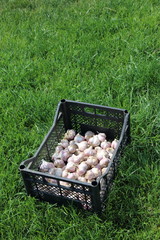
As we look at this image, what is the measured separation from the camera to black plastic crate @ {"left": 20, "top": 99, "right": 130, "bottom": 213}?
1.98 metres

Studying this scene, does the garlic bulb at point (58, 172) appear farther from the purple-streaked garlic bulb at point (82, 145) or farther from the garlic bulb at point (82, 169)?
the purple-streaked garlic bulb at point (82, 145)

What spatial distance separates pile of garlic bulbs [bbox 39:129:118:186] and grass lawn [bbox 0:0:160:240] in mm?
130

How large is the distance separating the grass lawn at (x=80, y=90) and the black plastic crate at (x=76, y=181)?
6 cm

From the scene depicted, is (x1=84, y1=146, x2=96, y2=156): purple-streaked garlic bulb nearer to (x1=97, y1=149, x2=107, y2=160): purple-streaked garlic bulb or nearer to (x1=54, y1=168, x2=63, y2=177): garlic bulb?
(x1=97, y1=149, x2=107, y2=160): purple-streaked garlic bulb

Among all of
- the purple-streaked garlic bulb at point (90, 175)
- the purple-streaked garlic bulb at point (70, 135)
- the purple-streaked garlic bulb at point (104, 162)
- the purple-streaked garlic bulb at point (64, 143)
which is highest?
the purple-streaked garlic bulb at point (70, 135)

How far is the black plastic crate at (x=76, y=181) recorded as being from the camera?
1.98 metres

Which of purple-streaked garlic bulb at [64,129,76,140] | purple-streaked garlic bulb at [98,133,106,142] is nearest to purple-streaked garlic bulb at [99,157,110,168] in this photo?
purple-streaked garlic bulb at [98,133,106,142]

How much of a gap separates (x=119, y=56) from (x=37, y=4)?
1452mm

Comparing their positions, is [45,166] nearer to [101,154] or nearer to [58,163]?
[58,163]

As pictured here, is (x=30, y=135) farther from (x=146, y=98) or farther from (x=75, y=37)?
(x=75, y=37)

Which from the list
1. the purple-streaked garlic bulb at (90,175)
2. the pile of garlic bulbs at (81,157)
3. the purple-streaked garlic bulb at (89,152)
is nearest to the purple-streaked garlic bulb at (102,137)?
the pile of garlic bulbs at (81,157)

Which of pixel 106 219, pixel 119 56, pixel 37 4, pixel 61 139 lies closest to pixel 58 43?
pixel 119 56

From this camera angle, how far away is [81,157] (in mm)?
2277

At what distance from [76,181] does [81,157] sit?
371 millimetres
